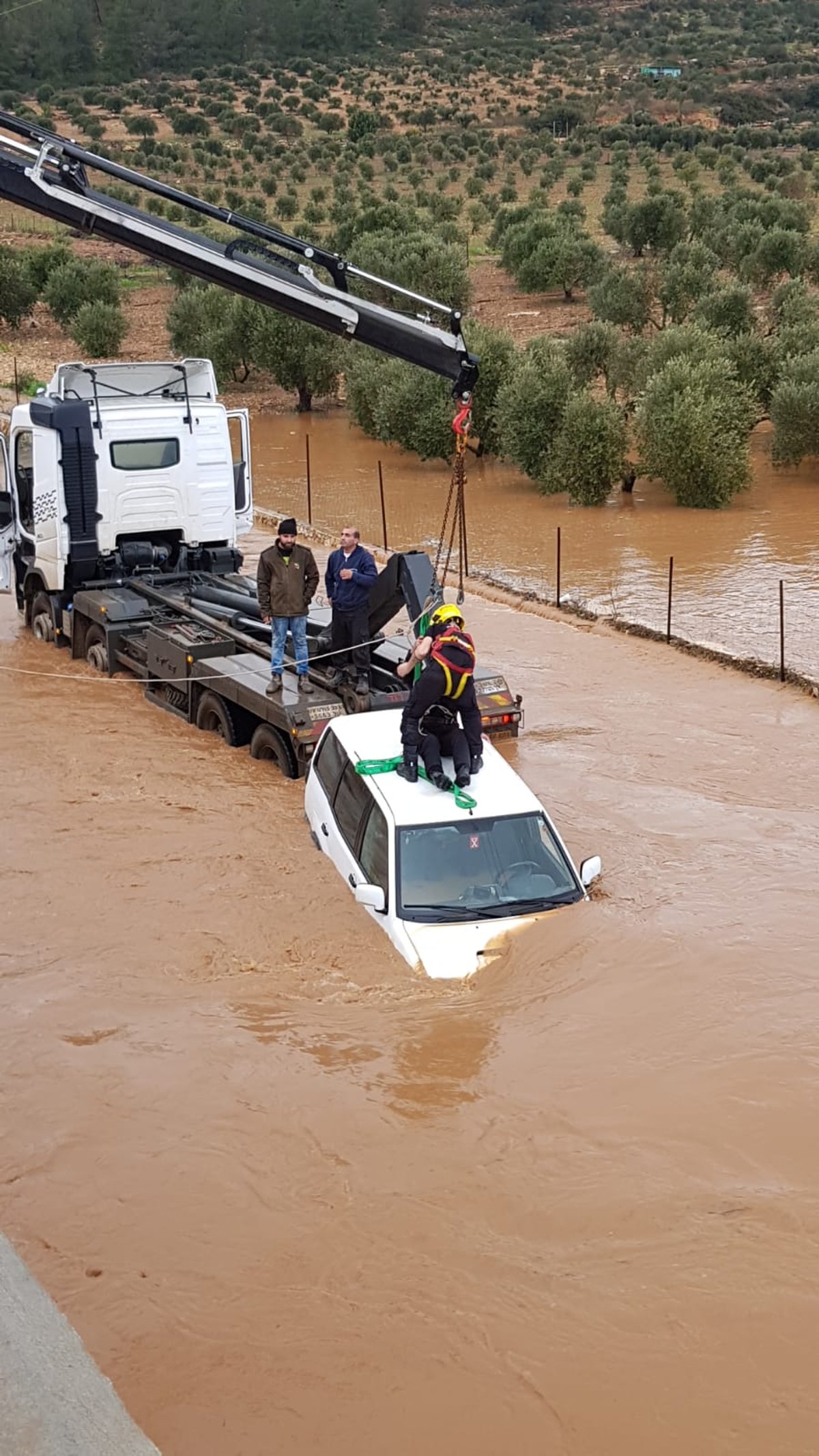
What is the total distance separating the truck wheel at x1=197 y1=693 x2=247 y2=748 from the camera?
13.6 m

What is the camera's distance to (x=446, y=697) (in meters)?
9.48

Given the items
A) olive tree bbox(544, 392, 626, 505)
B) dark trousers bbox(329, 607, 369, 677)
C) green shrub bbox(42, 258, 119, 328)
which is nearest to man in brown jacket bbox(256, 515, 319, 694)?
dark trousers bbox(329, 607, 369, 677)

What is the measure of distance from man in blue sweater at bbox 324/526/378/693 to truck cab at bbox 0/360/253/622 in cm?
374

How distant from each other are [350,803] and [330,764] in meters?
0.65

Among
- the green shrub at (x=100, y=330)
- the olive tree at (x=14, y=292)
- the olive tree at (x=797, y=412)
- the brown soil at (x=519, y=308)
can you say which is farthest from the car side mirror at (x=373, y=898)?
the olive tree at (x=14, y=292)

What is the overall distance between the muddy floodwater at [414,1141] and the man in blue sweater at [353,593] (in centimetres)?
191

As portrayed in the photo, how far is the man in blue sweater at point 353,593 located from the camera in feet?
42.9

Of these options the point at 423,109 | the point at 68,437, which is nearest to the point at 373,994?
the point at 68,437

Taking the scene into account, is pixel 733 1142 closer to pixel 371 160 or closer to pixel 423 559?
pixel 423 559

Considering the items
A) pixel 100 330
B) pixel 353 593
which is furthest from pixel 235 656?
pixel 100 330

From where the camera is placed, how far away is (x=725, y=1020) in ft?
27.5

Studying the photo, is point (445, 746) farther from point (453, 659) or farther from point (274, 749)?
point (274, 749)

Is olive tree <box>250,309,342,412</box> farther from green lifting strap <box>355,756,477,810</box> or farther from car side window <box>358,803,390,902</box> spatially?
car side window <box>358,803,390,902</box>

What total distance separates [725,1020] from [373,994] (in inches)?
76.0
